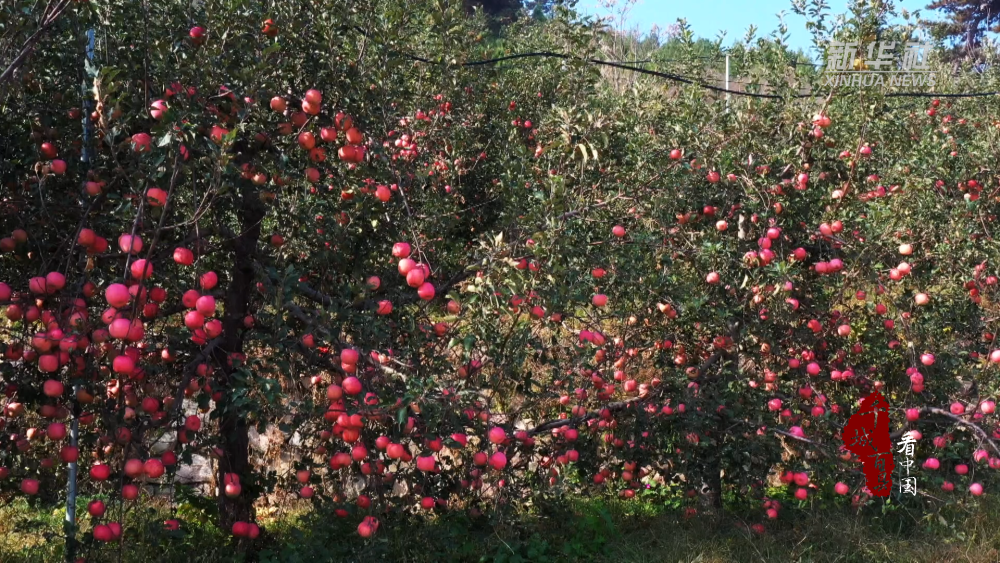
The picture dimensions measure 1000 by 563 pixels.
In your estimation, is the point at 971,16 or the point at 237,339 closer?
the point at 237,339

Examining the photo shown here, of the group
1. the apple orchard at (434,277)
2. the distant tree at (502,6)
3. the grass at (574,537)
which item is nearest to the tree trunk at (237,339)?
the apple orchard at (434,277)

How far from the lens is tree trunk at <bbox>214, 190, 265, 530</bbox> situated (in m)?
3.10

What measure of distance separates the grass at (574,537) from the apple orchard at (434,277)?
129 millimetres

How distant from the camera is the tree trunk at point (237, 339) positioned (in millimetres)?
3098

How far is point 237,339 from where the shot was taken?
3.21 meters

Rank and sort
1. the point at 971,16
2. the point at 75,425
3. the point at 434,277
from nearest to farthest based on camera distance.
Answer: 1. the point at 75,425
2. the point at 434,277
3. the point at 971,16

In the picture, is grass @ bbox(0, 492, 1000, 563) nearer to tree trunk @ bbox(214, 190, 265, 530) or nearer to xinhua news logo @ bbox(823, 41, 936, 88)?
tree trunk @ bbox(214, 190, 265, 530)

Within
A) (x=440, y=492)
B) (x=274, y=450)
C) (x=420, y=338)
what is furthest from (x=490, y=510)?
(x=274, y=450)

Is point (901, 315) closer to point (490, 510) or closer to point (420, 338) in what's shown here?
point (490, 510)

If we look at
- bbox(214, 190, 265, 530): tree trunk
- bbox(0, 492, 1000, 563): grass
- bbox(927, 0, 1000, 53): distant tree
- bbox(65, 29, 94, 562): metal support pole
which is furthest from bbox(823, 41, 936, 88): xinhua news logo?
bbox(927, 0, 1000, 53): distant tree

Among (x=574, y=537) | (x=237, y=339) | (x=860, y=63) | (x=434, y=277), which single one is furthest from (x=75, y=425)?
(x=860, y=63)

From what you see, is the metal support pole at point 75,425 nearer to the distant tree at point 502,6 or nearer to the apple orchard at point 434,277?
the apple orchard at point 434,277

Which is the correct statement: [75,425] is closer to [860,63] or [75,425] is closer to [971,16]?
[860,63]

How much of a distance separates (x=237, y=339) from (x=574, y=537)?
1860 millimetres
